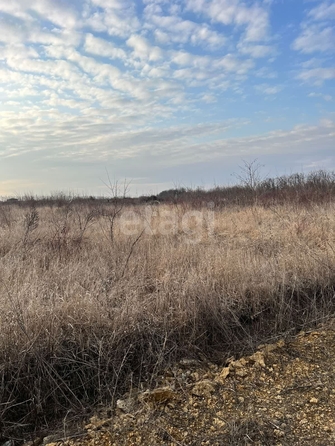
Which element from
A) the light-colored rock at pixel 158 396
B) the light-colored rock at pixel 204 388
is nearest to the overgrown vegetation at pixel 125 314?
the light-colored rock at pixel 158 396

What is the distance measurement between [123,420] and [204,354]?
3.25 feet

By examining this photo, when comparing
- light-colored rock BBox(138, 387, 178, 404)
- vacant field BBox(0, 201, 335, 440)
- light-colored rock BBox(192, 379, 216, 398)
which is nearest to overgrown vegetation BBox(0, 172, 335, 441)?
vacant field BBox(0, 201, 335, 440)

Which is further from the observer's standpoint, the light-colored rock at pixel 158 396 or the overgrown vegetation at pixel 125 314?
the overgrown vegetation at pixel 125 314

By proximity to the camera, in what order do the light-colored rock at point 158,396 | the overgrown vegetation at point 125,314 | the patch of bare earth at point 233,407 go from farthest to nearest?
the overgrown vegetation at point 125,314 → the light-colored rock at point 158,396 → the patch of bare earth at point 233,407

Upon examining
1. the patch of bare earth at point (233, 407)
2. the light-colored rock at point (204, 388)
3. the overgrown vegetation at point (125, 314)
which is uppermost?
the overgrown vegetation at point (125, 314)

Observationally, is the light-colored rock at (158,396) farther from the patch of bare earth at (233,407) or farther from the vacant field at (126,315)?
the vacant field at (126,315)

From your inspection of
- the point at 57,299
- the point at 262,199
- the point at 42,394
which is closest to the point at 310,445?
the point at 42,394

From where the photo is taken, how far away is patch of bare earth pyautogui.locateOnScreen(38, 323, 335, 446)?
189 centimetres

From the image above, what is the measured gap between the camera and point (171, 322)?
3.06m

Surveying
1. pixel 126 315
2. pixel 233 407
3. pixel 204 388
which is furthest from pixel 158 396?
pixel 126 315

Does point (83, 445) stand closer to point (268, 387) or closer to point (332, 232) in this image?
point (268, 387)

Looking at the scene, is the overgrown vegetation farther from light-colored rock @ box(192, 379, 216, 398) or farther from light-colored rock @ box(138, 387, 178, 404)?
light-colored rock @ box(192, 379, 216, 398)

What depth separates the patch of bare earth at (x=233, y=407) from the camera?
1.89 meters

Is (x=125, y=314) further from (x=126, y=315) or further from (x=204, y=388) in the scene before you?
(x=204, y=388)
